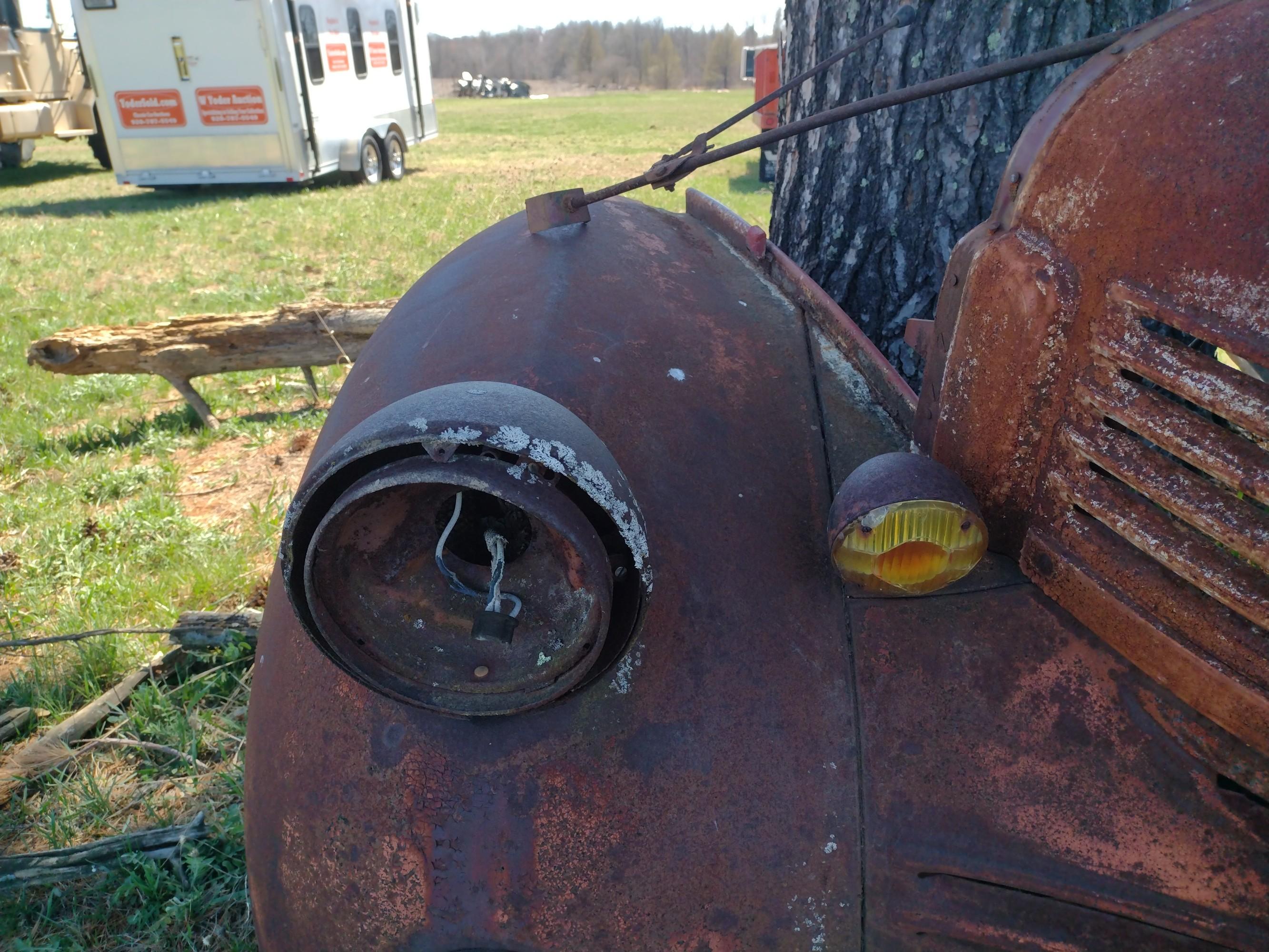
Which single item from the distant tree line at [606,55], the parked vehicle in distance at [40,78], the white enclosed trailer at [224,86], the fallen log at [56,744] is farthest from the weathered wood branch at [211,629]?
the distant tree line at [606,55]

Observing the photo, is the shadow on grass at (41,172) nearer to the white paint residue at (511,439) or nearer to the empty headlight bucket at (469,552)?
the empty headlight bucket at (469,552)

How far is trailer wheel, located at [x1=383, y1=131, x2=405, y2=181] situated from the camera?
15.0m

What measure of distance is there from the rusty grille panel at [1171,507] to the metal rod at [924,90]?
421 millimetres

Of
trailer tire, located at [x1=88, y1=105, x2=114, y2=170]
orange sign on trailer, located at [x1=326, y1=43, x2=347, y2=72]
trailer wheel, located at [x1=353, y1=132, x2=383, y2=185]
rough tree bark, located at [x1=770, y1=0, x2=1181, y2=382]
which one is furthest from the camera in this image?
trailer tire, located at [x1=88, y1=105, x2=114, y2=170]

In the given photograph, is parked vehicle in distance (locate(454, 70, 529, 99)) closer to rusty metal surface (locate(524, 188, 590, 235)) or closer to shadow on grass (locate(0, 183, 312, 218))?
shadow on grass (locate(0, 183, 312, 218))

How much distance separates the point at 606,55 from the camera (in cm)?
6431

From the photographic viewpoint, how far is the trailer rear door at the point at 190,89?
11.8 m

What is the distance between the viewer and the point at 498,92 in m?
46.5

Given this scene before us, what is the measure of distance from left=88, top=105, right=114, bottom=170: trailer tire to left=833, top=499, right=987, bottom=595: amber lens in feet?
57.6

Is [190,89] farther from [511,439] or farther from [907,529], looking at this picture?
[907,529]

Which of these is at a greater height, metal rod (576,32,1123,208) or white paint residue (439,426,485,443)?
metal rod (576,32,1123,208)

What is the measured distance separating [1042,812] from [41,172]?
771 inches

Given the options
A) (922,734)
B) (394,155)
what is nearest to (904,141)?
(922,734)

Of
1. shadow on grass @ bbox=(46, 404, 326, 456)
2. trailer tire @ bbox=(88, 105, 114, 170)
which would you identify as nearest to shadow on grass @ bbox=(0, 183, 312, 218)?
trailer tire @ bbox=(88, 105, 114, 170)
